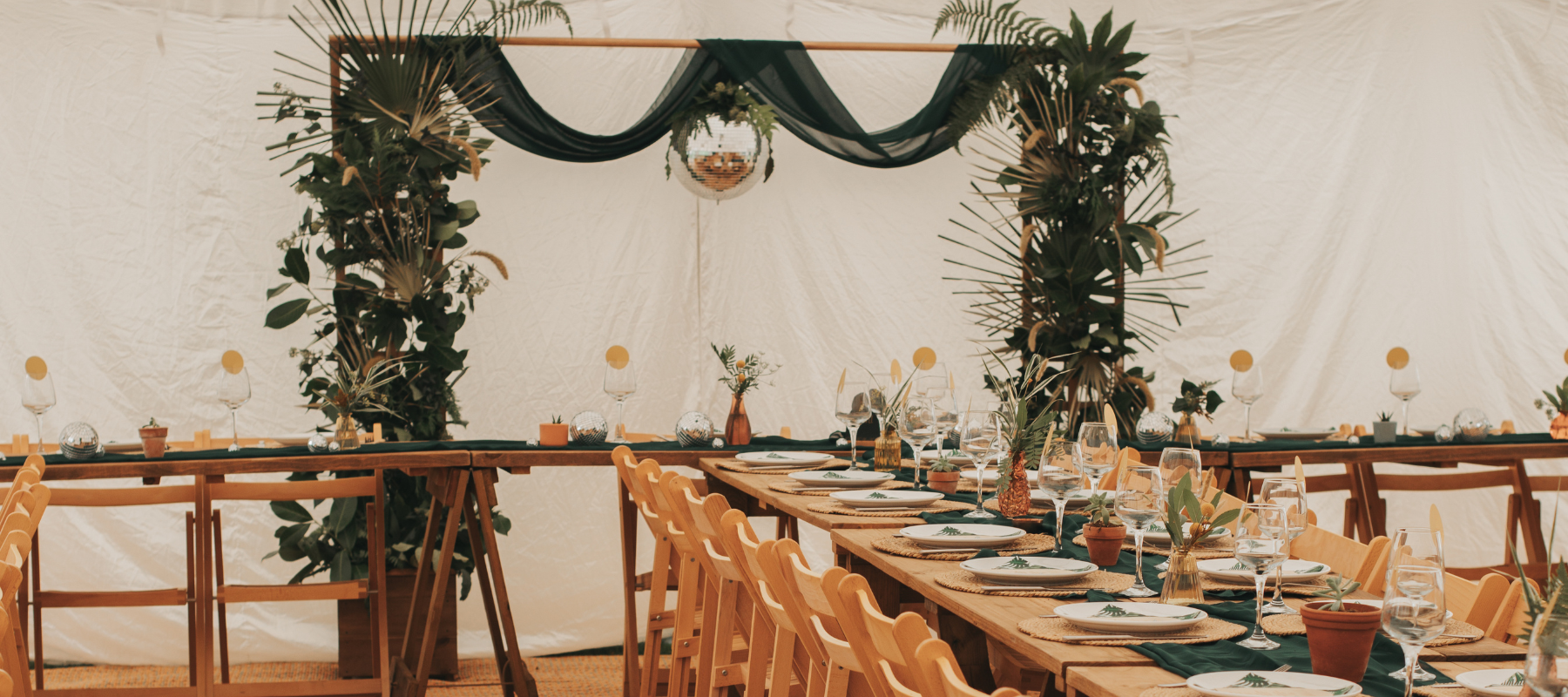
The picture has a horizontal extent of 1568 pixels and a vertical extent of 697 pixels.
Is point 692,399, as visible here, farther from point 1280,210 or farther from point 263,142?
point 1280,210

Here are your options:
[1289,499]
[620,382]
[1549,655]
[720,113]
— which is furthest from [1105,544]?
[720,113]

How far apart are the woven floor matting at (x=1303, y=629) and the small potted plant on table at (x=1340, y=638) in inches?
6.8

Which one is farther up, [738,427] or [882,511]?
[738,427]

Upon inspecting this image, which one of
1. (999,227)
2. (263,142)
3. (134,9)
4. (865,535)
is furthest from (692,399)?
(865,535)

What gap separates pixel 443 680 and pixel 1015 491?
3128mm

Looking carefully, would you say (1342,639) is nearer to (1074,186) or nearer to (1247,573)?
(1247,573)

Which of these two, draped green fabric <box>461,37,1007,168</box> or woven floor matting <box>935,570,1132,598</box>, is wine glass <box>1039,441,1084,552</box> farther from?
draped green fabric <box>461,37,1007,168</box>

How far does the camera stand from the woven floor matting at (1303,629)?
5.65 feet

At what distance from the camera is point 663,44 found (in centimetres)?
561

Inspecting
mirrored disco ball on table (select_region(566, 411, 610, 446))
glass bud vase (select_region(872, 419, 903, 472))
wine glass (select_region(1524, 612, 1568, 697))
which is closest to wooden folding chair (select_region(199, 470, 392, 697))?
mirrored disco ball on table (select_region(566, 411, 610, 446))

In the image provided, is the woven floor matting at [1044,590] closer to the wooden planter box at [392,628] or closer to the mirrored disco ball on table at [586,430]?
the mirrored disco ball on table at [586,430]

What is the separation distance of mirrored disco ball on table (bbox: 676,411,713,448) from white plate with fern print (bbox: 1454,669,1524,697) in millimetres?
3323

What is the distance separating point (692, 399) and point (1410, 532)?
4725 mm

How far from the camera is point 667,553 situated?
3795 mm
